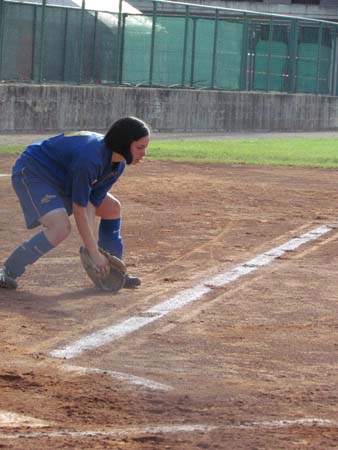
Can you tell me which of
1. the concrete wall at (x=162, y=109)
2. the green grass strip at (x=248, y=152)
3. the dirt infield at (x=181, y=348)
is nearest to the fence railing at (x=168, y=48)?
the concrete wall at (x=162, y=109)

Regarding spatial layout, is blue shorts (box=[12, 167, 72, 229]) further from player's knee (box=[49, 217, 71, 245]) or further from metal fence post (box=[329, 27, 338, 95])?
metal fence post (box=[329, 27, 338, 95])

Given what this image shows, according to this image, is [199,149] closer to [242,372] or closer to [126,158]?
[126,158]

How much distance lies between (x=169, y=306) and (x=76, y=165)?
1.11 m

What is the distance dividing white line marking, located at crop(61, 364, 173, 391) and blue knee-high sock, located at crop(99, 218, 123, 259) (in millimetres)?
2677

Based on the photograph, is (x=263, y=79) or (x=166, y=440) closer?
(x=166, y=440)

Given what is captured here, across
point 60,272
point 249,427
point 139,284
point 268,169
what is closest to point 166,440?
point 249,427

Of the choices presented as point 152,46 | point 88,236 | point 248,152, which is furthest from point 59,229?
point 152,46

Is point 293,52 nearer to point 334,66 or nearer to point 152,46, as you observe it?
point 334,66

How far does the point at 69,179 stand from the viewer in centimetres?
795

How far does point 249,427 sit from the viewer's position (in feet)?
16.3

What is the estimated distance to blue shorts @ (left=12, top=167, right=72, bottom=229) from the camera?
7.95 metres

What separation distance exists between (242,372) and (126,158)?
2211 millimetres

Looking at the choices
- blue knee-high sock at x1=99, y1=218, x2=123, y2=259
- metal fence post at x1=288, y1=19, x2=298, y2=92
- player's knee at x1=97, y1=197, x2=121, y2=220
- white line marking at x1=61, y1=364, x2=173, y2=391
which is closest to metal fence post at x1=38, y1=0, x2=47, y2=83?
metal fence post at x1=288, y1=19, x2=298, y2=92

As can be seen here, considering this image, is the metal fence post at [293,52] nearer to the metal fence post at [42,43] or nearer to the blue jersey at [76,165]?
the metal fence post at [42,43]
